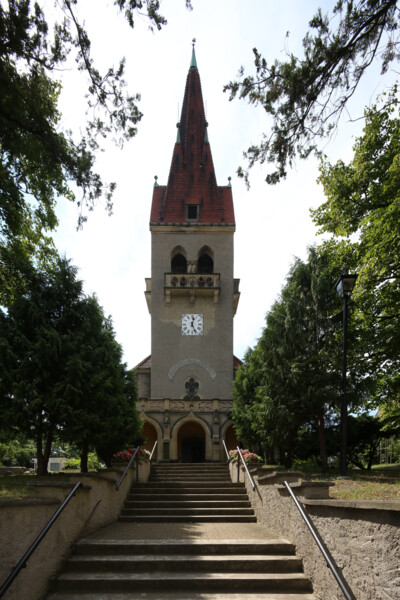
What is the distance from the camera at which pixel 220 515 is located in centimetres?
1112

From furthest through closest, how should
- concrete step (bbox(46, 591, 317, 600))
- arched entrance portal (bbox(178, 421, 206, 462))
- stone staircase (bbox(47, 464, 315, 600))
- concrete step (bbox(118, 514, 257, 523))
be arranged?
arched entrance portal (bbox(178, 421, 206, 462)) → concrete step (bbox(118, 514, 257, 523)) → stone staircase (bbox(47, 464, 315, 600)) → concrete step (bbox(46, 591, 317, 600))

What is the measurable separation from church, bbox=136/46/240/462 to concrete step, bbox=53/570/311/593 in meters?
20.1

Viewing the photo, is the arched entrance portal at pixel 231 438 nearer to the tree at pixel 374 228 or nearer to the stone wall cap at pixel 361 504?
the tree at pixel 374 228

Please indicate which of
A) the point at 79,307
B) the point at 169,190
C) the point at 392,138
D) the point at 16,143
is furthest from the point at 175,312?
the point at 16,143

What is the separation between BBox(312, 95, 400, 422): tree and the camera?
1324cm

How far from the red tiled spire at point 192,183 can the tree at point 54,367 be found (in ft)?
67.1

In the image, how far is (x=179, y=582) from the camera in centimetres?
628

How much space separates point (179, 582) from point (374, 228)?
35.2 feet

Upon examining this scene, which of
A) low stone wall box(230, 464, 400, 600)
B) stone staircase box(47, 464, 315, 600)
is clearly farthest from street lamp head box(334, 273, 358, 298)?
stone staircase box(47, 464, 315, 600)

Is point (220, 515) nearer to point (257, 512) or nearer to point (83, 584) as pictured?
point (257, 512)

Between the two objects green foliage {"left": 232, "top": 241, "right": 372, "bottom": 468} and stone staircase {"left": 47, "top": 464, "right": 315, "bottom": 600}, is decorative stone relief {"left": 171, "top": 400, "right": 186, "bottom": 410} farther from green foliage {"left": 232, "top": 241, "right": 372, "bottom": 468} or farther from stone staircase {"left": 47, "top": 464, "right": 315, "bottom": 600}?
stone staircase {"left": 47, "top": 464, "right": 315, "bottom": 600}

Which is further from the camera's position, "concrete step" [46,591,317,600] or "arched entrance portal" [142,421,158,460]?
"arched entrance portal" [142,421,158,460]

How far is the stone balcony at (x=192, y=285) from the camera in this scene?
31234mm

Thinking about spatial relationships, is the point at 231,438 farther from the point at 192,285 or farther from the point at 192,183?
the point at 192,183
